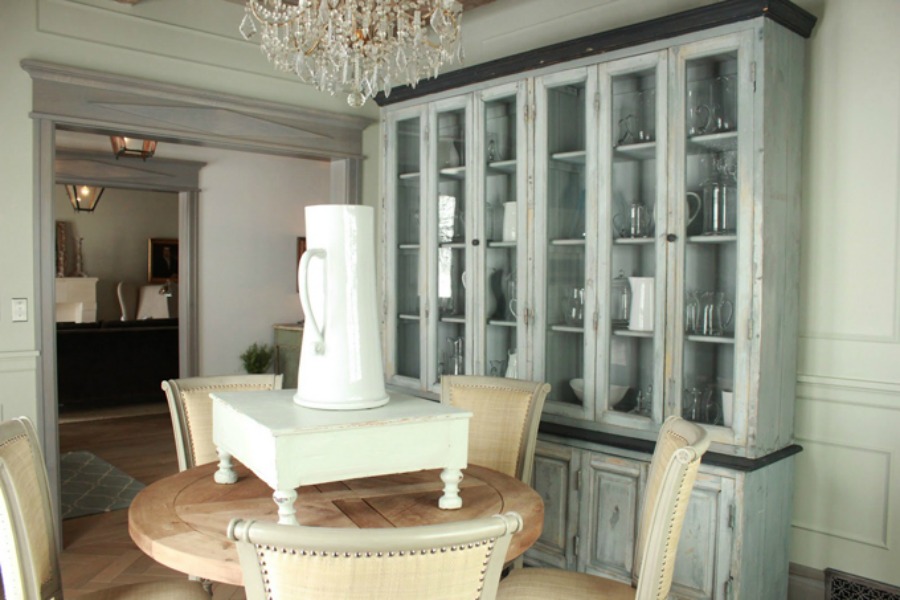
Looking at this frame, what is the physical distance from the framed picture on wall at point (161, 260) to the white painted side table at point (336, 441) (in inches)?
381

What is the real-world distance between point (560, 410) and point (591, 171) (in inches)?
39.1

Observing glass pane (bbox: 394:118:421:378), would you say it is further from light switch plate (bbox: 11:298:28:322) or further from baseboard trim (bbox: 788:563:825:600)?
baseboard trim (bbox: 788:563:825:600)

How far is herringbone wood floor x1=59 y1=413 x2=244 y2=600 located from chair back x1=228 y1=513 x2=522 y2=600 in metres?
1.65

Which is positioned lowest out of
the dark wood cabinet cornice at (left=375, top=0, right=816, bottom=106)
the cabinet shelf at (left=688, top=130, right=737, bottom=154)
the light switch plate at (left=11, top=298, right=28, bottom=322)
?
the light switch plate at (left=11, top=298, right=28, bottom=322)

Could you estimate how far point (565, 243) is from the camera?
10.2ft

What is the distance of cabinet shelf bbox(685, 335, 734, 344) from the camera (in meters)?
2.60

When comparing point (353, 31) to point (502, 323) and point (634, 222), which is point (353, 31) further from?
point (502, 323)

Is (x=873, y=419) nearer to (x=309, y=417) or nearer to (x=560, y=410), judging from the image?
(x=560, y=410)

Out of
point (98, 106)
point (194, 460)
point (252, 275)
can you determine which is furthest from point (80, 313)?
point (194, 460)

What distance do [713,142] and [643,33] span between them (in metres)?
0.50

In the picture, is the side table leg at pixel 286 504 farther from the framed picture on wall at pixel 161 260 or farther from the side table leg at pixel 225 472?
the framed picture on wall at pixel 161 260

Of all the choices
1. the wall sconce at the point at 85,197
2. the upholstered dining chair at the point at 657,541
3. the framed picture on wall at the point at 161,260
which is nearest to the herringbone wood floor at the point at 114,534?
the upholstered dining chair at the point at 657,541

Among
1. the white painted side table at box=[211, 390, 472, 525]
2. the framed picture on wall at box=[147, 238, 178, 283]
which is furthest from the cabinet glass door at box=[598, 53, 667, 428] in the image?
the framed picture on wall at box=[147, 238, 178, 283]

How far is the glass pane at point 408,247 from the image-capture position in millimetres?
3832
